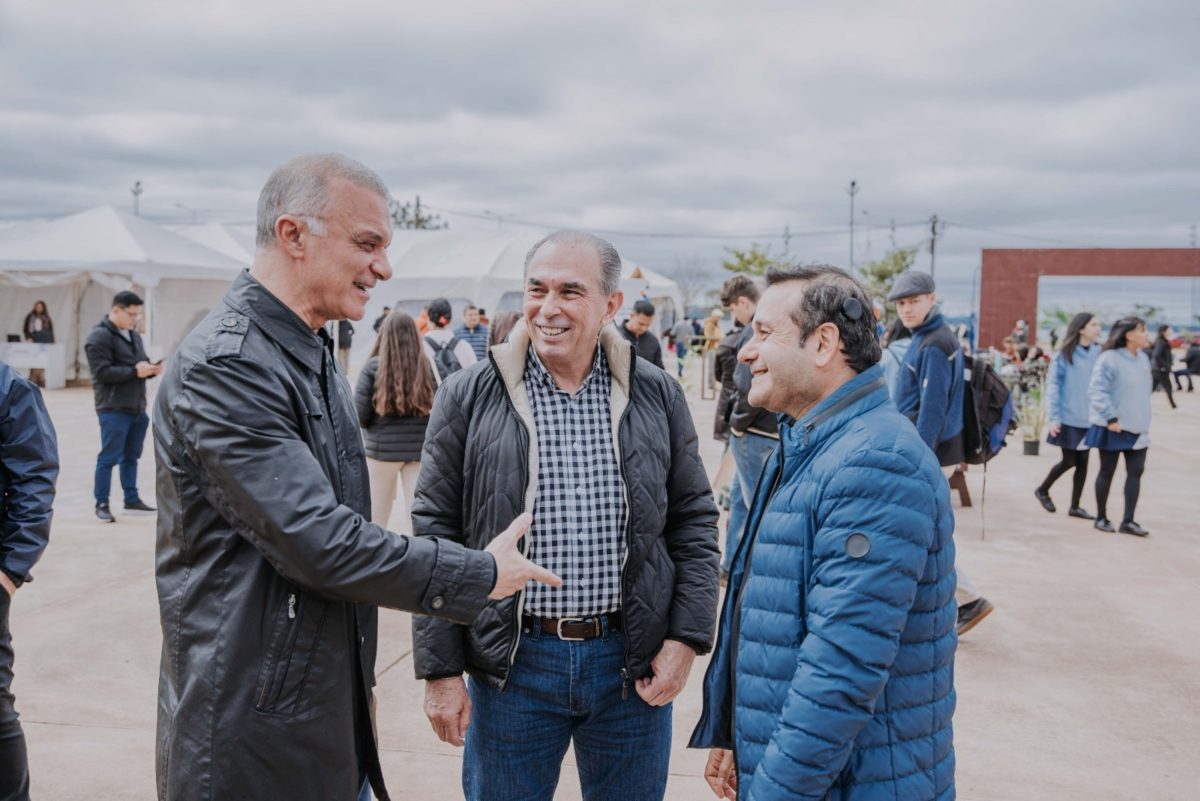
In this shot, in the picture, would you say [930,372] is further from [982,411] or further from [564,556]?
Answer: [564,556]

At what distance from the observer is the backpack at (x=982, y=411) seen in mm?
6059

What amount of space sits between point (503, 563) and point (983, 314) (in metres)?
38.8

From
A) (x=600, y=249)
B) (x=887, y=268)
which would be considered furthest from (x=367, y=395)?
(x=887, y=268)

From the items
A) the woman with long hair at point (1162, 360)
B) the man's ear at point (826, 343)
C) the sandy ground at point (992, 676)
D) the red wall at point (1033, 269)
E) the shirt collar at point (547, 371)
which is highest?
the red wall at point (1033, 269)

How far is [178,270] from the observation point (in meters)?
18.8

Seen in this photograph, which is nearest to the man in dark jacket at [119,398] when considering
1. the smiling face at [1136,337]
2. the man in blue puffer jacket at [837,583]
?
the man in blue puffer jacket at [837,583]

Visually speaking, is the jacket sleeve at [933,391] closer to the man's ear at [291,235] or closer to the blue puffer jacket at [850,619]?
the blue puffer jacket at [850,619]

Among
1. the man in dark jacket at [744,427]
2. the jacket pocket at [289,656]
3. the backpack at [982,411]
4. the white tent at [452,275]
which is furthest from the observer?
the white tent at [452,275]

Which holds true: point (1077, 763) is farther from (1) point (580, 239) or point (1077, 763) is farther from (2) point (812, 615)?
A: (1) point (580, 239)

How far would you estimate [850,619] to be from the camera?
5.63ft

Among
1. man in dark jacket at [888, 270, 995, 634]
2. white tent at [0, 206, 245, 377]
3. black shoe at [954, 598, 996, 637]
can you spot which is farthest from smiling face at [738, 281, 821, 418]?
white tent at [0, 206, 245, 377]

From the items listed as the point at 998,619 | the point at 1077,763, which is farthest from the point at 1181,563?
the point at 1077,763

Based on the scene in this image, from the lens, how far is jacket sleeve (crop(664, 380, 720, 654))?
2.39 metres

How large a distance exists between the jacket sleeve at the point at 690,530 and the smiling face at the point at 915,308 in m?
3.66
